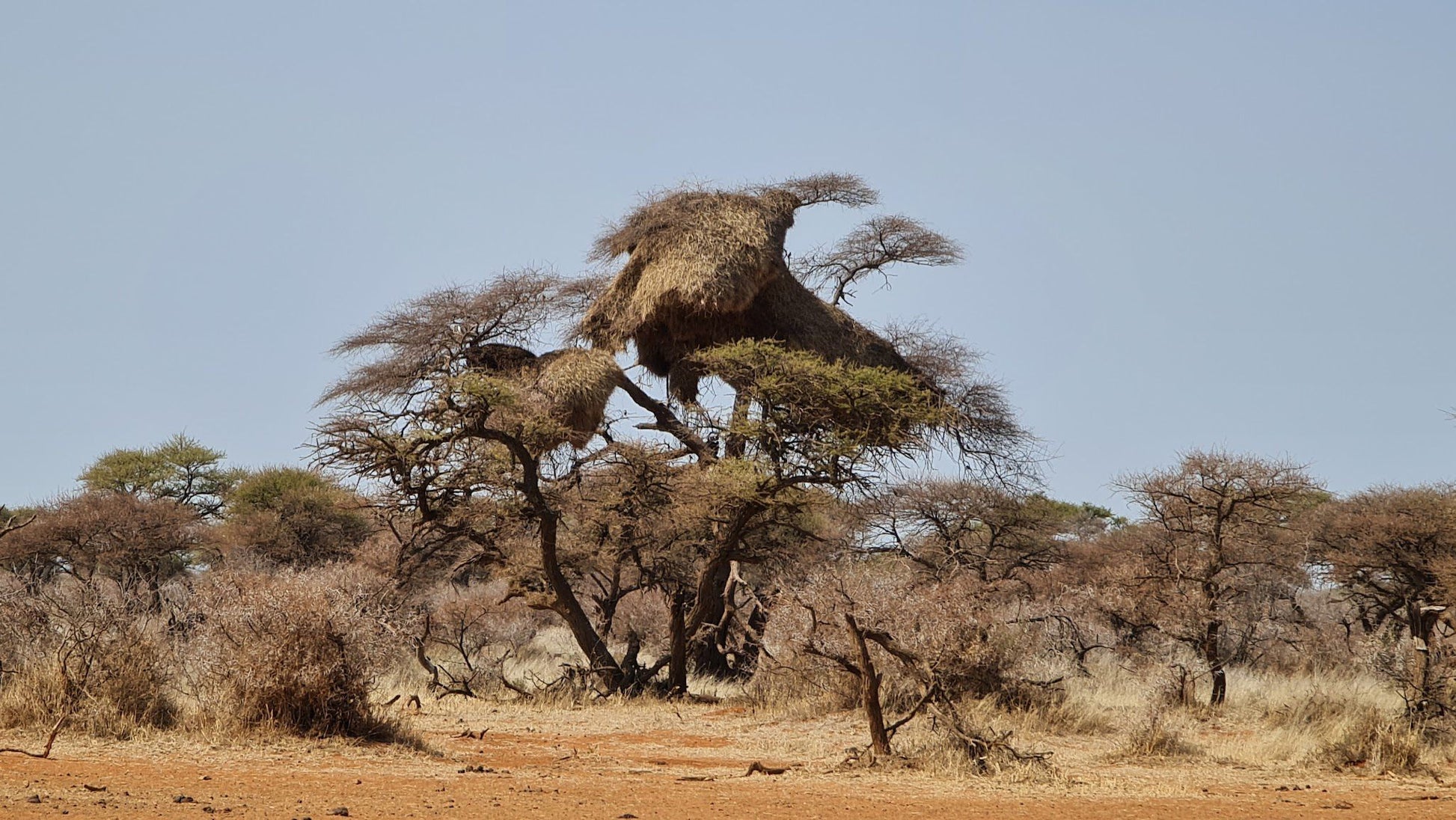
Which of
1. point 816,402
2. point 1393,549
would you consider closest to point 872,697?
point 816,402

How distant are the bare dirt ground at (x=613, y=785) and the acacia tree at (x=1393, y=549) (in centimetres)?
915

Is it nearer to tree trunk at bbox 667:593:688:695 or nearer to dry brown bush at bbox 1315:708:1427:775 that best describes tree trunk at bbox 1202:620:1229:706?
dry brown bush at bbox 1315:708:1427:775

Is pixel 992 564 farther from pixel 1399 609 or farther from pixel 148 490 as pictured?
pixel 148 490

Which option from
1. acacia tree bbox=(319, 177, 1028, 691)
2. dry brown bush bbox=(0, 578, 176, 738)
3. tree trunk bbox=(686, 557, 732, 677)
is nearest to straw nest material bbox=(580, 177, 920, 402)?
acacia tree bbox=(319, 177, 1028, 691)

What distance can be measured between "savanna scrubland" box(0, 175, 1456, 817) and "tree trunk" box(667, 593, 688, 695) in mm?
74

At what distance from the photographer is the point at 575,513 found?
1827cm

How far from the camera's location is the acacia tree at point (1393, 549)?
19.8 meters

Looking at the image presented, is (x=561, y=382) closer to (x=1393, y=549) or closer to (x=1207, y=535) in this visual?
(x=1207, y=535)

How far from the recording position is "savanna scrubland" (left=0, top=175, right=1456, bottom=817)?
32.2ft

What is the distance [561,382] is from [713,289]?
7.88 ft

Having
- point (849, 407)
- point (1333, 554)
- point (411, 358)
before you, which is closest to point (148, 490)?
point (411, 358)

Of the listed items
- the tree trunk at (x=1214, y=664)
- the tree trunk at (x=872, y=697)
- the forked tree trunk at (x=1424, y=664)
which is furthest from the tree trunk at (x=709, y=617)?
the forked tree trunk at (x=1424, y=664)

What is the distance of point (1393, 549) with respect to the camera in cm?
2069

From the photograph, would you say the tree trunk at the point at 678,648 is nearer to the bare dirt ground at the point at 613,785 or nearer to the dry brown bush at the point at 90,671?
the bare dirt ground at the point at 613,785
